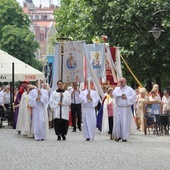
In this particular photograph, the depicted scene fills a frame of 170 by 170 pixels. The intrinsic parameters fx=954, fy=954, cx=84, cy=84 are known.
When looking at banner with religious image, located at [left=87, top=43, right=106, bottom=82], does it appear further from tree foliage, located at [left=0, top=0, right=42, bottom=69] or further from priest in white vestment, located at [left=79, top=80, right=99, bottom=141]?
tree foliage, located at [left=0, top=0, right=42, bottom=69]

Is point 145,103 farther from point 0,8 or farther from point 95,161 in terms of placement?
point 0,8

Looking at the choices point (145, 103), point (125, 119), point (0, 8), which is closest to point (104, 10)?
point (145, 103)

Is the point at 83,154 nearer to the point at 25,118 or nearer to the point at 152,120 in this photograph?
the point at 25,118

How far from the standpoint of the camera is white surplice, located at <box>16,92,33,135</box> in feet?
96.9

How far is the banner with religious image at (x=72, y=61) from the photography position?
32812 millimetres

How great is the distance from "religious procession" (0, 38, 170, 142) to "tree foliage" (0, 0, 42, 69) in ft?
198

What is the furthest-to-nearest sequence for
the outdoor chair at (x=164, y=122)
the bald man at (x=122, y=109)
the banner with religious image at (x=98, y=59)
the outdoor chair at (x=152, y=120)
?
the banner with religious image at (x=98, y=59)
the outdoor chair at (x=152, y=120)
the outdoor chair at (x=164, y=122)
the bald man at (x=122, y=109)

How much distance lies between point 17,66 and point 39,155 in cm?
1706

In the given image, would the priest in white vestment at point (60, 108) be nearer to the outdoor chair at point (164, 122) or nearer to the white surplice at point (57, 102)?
the white surplice at point (57, 102)

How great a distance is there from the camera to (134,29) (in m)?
53.8

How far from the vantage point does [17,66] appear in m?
37.5

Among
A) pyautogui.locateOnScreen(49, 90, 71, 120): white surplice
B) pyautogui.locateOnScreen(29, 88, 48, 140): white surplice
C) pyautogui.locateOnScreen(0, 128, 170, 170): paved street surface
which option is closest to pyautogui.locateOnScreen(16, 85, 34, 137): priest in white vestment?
→ pyautogui.locateOnScreen(0, 128, 170, 170): paved street surface

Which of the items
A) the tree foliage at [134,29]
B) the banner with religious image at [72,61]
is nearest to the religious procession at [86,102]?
the banner with religious image at [72,61]

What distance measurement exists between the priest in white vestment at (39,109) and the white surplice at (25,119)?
0.76 metres
